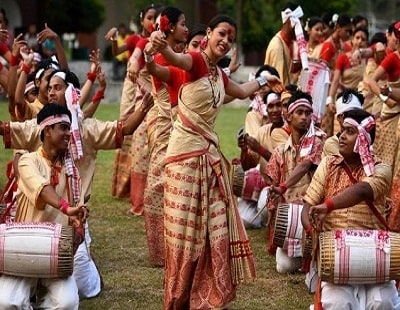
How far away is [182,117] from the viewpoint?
6.32 m

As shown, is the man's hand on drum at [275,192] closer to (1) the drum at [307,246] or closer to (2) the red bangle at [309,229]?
(1) the drum at [307,246]

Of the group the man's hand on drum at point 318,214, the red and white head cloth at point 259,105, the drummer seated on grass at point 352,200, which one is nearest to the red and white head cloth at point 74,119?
the drummer seated on grass at point 352,200

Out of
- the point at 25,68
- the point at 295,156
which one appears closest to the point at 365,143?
the point at 295,156

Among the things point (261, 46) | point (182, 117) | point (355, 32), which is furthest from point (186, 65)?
point (261, 46)

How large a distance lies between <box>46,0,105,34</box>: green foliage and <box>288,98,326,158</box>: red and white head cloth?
22.8 metres

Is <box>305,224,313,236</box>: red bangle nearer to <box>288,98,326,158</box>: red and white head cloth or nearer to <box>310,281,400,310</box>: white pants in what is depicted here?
<box>310,281,400,310</box>: white pants

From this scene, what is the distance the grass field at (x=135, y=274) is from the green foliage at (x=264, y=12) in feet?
59.3

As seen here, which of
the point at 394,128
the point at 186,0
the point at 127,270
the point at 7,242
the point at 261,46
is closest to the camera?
the point at 7,242

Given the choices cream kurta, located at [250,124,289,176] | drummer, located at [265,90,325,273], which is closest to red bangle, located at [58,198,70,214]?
drummer, located at [265,90,325,273]

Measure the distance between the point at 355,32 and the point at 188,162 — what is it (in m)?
6.83

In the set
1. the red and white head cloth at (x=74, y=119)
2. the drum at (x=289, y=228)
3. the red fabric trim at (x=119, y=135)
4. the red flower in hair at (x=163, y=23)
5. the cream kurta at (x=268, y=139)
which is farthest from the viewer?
the cream kurta at (x=268, y=139)

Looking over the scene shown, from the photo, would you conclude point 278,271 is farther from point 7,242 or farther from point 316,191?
point 7,242

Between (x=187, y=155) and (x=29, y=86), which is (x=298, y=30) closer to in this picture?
(x=29, y=86)

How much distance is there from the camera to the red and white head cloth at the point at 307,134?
7.81 meters
